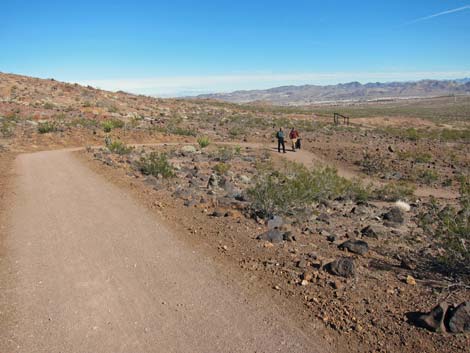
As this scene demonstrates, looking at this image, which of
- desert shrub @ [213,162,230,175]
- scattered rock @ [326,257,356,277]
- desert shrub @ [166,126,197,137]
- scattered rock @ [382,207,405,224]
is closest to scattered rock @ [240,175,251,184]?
desert shrub @ [213,162,230,175]

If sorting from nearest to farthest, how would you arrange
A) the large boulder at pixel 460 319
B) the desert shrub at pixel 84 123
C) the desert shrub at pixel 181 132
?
1. the large boulder at pixel 460 319
2. the desert shrub at pixel 84 123
3. the desert shrub at pixel 181 132

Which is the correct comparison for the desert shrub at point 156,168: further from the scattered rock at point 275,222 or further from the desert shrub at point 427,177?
the desert shrub at point 427,177

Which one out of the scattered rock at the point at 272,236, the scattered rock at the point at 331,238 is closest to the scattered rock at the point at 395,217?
the scattered rock at the point at 331,238

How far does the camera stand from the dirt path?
13.4ft

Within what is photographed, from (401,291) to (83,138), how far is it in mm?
21709

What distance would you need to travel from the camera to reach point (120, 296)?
495 centimetres

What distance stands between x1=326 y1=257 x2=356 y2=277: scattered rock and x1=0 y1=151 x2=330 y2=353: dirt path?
4.07ft

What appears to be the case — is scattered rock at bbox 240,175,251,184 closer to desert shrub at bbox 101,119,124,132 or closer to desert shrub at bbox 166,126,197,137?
desert shrub at bbox 101,119,124,132

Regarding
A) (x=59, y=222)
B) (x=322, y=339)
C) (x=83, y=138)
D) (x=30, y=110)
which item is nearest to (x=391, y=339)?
(x=322, y=339)

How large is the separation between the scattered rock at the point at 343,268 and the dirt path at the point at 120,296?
1.24 metres

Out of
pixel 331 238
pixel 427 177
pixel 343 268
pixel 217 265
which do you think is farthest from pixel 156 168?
pixel 427 177

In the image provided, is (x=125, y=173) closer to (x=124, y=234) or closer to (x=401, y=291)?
(x=124, y=234)

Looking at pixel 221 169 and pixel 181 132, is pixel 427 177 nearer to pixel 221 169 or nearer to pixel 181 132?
pixel 221 169

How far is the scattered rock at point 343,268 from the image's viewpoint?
5.48 metres
